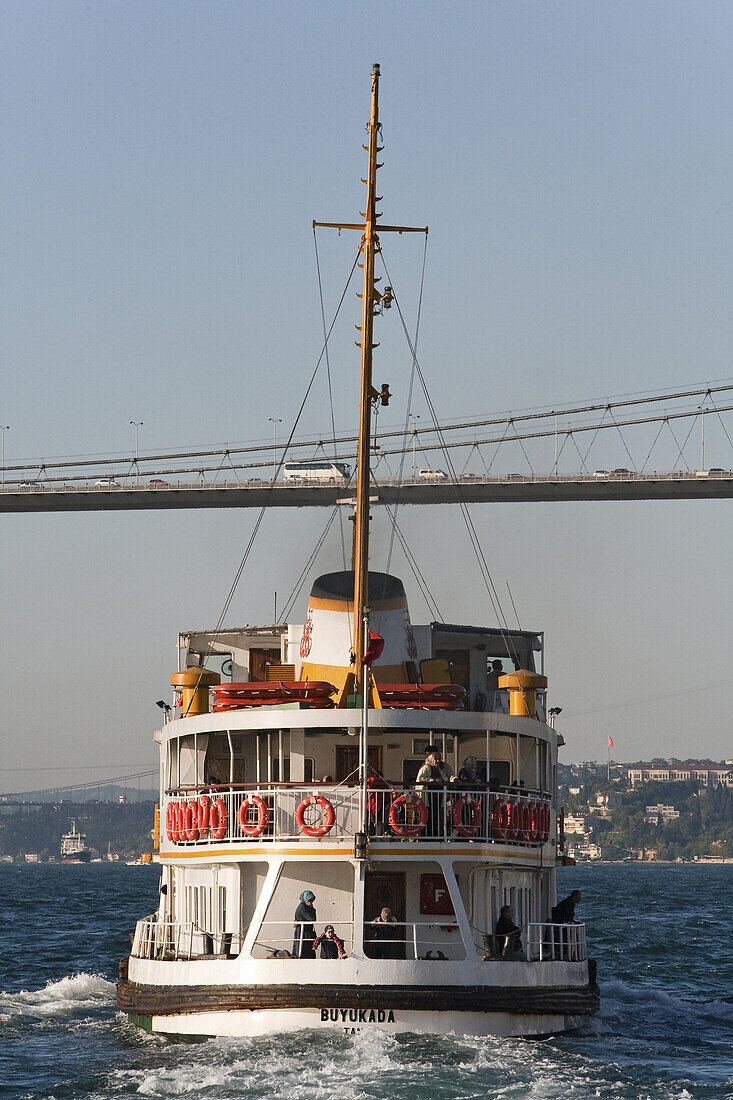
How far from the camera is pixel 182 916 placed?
72.0 ft

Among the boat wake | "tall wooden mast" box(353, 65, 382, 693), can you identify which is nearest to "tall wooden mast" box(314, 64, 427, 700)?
"tall wooden mast" box(353, 65, 382, 693)

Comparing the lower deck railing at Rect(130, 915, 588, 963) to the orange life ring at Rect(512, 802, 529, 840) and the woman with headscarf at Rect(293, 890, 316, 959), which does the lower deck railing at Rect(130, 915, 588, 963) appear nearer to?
the woman with headscarf at Rect(293, 890, 316, 959)

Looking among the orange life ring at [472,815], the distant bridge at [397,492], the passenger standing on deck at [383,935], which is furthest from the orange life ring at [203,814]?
the distant bridge at [397,492]

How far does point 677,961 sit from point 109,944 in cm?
1275

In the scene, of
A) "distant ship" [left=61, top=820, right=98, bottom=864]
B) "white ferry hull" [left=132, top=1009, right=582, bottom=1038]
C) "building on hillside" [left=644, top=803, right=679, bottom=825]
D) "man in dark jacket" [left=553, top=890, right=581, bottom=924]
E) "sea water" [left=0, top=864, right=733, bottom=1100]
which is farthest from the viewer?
"distant ship" [left=61, top=820, right=98, bottom=864]

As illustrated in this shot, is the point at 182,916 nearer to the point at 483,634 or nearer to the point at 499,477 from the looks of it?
the point at 483,634

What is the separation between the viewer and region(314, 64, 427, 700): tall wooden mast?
2041 centimetres

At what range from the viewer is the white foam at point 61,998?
80.0ft

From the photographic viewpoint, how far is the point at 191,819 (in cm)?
2041

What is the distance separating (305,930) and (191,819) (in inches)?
96.1

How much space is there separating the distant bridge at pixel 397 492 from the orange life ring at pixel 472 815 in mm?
66857

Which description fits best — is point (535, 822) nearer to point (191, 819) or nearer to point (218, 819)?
point (218, 819)

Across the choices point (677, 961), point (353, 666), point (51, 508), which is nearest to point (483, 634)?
point (353, 666)

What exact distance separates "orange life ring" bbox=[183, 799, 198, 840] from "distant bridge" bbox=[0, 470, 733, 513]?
6568cm
